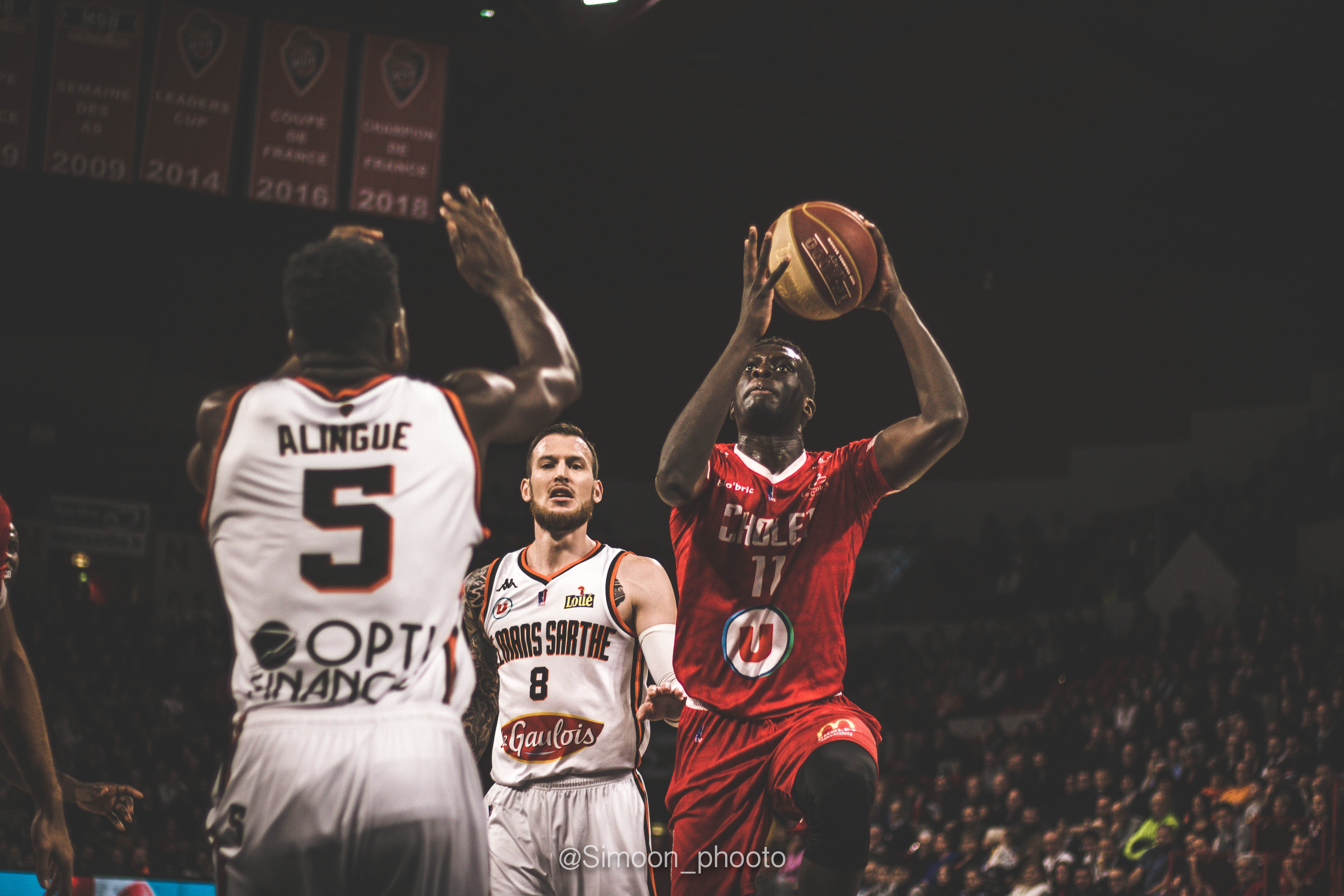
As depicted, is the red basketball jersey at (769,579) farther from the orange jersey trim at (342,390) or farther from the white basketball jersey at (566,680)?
the orange jersey trim at (342,390)

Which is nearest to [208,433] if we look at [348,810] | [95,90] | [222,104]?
[348,810]

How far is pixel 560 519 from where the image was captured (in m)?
5.89

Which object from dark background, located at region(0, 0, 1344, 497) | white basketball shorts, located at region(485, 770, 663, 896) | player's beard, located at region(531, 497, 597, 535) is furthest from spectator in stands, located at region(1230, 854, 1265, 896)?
dark background, located at region(0, 0, 1344, 497)

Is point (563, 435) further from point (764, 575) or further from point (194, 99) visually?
point (194, 99)

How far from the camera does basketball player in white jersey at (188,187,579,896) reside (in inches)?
112

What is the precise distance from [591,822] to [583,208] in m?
16.7

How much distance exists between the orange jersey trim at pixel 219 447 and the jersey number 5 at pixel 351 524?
220 mm

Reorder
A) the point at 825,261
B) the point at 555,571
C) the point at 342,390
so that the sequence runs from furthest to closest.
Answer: the point at 555,571 → the point at 825,261 → the point at 342,390

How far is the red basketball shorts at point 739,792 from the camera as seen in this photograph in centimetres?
469

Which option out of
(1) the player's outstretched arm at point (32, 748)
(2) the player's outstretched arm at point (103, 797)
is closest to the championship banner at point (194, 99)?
(1) the player's outstretched arm at point (32, 748)

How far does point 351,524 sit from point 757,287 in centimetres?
205

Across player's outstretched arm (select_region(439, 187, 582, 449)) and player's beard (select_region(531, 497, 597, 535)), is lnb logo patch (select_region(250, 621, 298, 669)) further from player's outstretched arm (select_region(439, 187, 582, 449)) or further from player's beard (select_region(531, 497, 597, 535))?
player's beard (select_region(531, 497, 597, 535))

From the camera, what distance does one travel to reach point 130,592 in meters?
19.9

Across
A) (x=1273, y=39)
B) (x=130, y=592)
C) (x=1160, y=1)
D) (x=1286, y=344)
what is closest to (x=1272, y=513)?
(x=1286, y=344)
